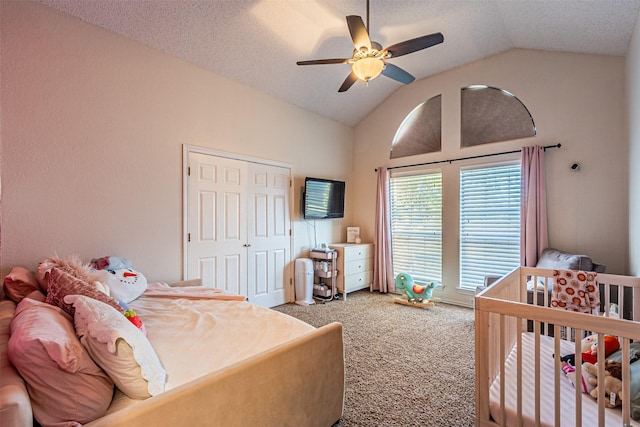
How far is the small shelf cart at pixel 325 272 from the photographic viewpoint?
166 inches

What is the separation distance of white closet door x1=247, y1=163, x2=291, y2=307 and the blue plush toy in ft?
5.47

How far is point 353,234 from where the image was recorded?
4.96 meters

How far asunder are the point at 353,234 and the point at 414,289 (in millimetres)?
1433

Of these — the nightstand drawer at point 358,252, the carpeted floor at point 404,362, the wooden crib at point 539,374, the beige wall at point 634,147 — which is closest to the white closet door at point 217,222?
the carpeted floor at point 404,362

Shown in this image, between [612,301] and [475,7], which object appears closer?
[612,301]

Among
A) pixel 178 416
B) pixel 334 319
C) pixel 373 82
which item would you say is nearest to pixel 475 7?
pixel 373 82

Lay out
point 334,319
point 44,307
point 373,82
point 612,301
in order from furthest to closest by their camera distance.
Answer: point 373,82 → point 334,319 → point 612,301 → point 44,307

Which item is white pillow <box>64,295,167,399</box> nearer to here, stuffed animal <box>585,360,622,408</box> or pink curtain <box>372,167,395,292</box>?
stuffed animal <box>585,360,622,408</box>

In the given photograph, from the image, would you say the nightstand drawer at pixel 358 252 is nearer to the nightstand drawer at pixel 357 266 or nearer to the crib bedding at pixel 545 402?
the nightstand drawer at pixel 357 266

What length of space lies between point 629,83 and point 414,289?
3.07 meters

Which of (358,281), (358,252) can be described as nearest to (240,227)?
(358,252)

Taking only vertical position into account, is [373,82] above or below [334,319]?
above

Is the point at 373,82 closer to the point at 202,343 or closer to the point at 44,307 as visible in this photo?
the point at 202,343

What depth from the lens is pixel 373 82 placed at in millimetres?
4250
